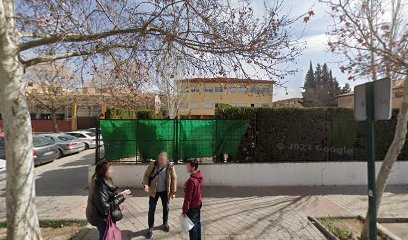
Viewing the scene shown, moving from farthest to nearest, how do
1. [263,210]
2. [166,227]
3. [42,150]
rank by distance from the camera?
1. [42,150]
2. [263,210]
3. [166,227]

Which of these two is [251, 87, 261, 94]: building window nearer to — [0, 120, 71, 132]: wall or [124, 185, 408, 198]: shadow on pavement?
[124, 185, 408, 198]: shadow on pavement

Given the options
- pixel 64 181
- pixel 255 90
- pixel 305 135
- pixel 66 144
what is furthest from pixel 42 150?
pixel 305 135

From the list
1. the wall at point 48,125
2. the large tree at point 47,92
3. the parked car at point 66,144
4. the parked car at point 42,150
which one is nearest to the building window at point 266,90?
the parked car at point 42,150

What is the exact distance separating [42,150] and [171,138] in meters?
6.95

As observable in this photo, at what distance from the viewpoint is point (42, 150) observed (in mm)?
10844

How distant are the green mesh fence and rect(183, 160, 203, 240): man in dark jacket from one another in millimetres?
3662

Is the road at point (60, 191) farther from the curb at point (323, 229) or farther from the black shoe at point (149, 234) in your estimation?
the curb at point (323, 229)

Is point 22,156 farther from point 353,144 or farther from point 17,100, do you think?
point 353,144

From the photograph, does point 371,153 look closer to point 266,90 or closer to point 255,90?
point 266,90

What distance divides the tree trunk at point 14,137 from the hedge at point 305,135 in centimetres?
554

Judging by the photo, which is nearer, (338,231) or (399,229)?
(338,231)

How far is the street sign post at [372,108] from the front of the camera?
3.01 m

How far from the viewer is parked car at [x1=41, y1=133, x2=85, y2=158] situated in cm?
1346

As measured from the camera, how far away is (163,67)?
231 inches
